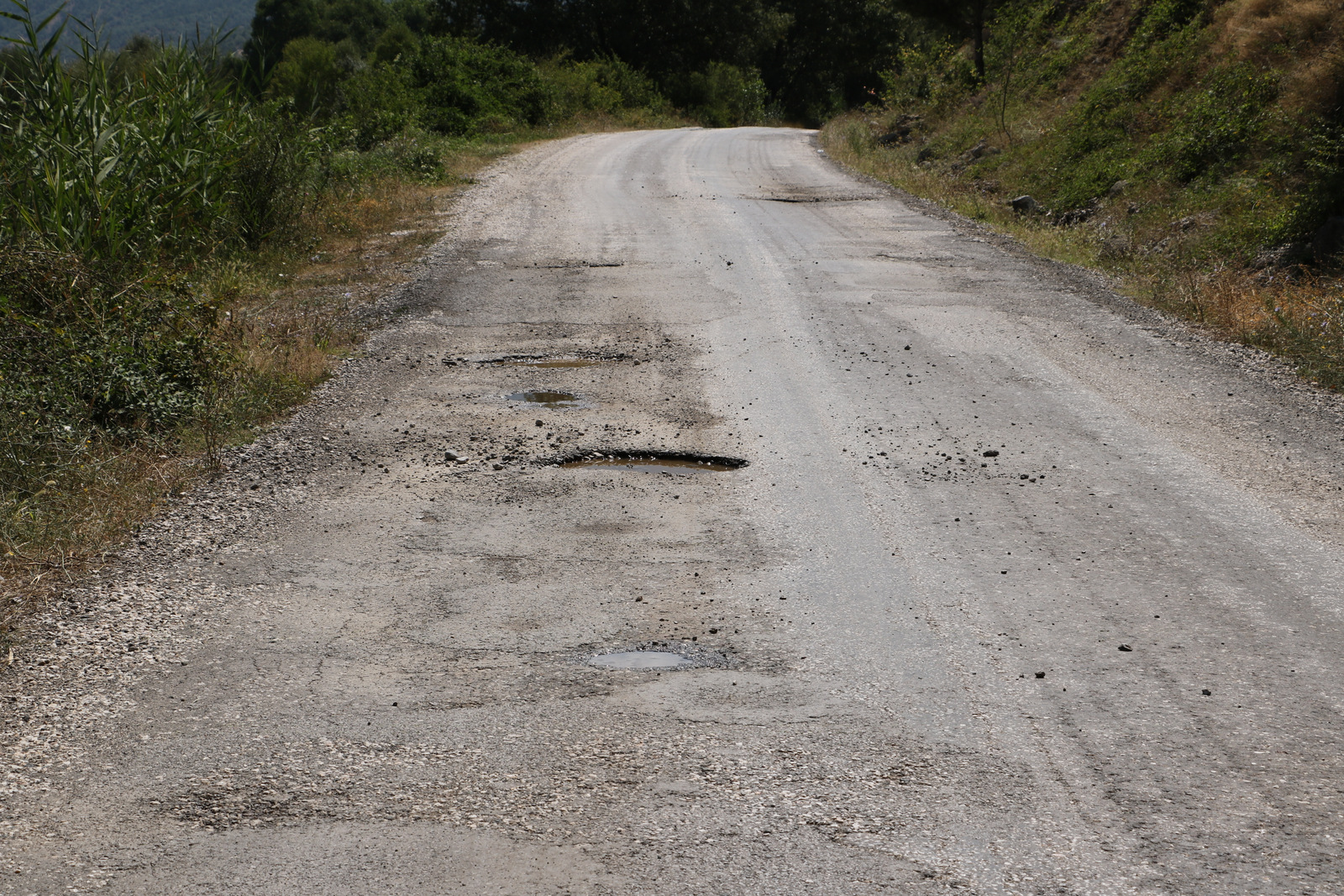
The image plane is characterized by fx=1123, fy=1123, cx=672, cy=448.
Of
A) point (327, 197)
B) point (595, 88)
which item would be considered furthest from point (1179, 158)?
point (595, 88)

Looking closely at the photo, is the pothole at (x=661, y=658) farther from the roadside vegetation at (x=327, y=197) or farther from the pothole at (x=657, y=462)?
the roadside vegetation at (x=327, y=197)

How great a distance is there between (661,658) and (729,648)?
9.7 inches

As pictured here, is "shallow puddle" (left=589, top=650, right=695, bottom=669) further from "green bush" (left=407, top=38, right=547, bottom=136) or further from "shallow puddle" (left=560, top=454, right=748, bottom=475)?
"green bush" (left=407, top=38, right=547, bottom=136)

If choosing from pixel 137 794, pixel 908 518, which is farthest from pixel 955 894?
pixel 908 518

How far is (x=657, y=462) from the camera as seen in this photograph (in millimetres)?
5953

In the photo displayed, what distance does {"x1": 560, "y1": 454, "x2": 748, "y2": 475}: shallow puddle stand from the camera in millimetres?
5832

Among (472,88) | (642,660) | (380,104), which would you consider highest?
(472,88)

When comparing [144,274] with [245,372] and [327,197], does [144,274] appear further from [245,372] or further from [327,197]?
[327,197]

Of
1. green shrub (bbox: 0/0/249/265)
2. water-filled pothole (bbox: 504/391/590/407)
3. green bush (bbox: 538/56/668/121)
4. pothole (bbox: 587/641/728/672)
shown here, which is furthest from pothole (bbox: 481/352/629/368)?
green bush (bbox: 538/56/668/121)

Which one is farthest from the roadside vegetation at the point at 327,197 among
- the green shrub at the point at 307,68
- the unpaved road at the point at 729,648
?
the green shrub at the point at 307,68

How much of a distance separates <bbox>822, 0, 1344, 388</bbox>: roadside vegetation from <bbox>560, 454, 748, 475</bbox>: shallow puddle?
423 centimetres

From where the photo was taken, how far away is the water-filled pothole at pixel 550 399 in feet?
22.7

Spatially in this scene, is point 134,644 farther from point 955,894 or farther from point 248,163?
point 248,163

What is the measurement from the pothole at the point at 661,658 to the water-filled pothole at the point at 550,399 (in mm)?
3102
